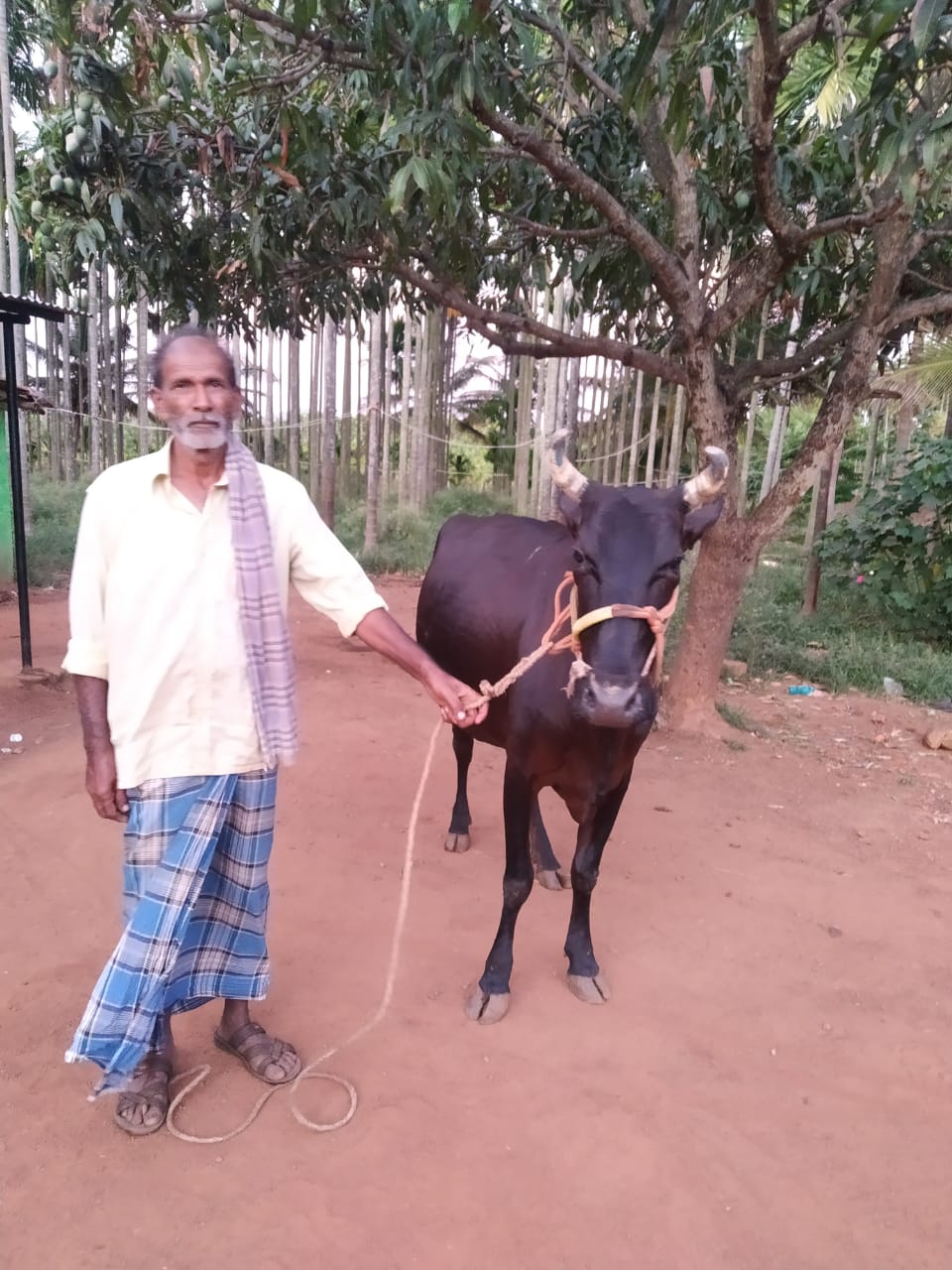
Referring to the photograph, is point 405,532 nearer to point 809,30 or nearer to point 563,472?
point 809,30

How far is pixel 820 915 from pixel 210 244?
17.9ft

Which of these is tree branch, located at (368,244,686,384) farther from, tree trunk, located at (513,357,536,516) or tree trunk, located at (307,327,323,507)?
tree trunk, located at (513,357,536,516)

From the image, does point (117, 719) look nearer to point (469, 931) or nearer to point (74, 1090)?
point (74, 1090)

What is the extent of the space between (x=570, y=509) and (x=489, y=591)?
110 centimetres

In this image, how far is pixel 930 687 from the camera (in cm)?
684

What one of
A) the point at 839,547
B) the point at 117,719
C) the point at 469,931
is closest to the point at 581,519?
the point at 117,719

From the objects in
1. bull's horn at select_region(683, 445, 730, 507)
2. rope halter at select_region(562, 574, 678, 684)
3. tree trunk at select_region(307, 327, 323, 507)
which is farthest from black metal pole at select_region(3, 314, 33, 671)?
tree trunk at select_region(307, 327, 323, 507)

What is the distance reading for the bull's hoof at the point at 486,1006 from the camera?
2893 millimetres

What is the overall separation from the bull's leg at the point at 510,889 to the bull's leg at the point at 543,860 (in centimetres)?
83

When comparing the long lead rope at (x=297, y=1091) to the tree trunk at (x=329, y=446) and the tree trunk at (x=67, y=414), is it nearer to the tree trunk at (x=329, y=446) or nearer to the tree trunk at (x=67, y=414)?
the tree trunk at (x=329, y=446)

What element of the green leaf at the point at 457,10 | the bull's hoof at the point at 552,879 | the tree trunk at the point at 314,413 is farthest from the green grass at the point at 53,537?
the green leaf at the point at 457,10

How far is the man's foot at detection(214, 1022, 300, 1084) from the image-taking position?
8.31 ft

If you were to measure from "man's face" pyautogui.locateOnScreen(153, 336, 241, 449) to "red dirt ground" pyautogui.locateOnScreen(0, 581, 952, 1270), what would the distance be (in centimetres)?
186

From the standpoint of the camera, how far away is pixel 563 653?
2875mm
